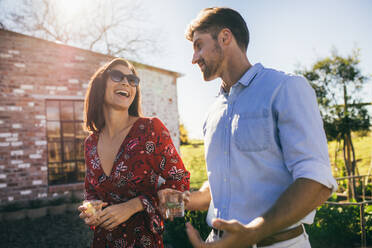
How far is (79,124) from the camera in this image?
29.6 feet

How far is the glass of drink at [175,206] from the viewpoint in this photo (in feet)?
5.30

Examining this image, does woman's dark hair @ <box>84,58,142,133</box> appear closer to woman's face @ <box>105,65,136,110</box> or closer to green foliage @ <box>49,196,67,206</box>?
woman's face @ <box>105,65,136,110</box>

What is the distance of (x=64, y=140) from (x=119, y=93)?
23.5ft

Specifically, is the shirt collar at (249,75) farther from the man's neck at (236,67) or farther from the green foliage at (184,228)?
the green foliage at (184,228)

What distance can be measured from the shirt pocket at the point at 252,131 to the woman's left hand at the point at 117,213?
104 centimetres

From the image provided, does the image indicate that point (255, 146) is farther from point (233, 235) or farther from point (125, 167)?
point (125, 167)

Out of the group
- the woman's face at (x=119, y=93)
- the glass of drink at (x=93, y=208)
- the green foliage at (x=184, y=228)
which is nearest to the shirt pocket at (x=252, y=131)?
the glass of drink at (x=93, y=208)

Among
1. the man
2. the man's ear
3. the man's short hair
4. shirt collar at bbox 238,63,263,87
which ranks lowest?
the man

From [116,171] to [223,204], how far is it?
3.41 feet

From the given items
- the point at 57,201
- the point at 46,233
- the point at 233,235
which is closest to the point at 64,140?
the point at 57,201

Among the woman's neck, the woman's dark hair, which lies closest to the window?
the woman's dark hair

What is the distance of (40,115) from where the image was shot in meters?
8.25

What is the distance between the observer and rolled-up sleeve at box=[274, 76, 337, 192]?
107 centimetres

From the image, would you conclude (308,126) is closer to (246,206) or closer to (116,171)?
(246,206)
